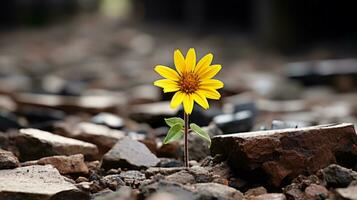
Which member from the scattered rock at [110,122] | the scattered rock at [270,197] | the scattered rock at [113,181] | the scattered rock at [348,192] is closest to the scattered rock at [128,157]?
the scattered rock at [113,181]

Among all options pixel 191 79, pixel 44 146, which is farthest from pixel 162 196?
pixel 44 146

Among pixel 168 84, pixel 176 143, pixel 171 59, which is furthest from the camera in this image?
pixel 171 59

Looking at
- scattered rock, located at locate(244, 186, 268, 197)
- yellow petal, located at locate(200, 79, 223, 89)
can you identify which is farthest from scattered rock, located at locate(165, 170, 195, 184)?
yellow petal, located at locate(200, 79, 223, 89)

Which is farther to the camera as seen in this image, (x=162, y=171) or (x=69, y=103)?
(x=69, y=103)

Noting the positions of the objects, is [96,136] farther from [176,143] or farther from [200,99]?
[200,99]

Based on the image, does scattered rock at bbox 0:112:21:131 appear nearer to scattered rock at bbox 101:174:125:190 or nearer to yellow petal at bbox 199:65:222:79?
scattered rock at bbox 101:174:125:190

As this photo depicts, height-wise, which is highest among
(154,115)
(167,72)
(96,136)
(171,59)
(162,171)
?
(171,59)

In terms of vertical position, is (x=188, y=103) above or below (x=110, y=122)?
below

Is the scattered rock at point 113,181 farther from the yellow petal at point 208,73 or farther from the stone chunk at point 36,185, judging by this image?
the yellow petal at point 208,73
